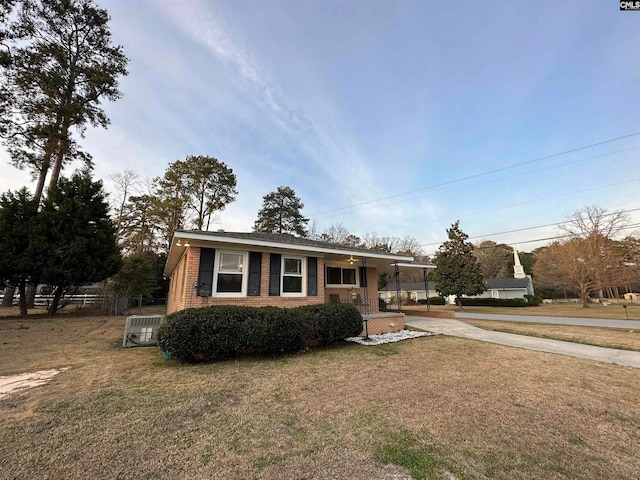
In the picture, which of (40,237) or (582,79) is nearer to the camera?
(582,79)

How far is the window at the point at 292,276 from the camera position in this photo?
8.79 m

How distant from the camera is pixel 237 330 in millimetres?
5676

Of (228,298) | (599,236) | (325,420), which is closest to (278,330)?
(228,298)

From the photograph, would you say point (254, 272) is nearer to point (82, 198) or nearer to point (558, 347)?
point (558, 347)

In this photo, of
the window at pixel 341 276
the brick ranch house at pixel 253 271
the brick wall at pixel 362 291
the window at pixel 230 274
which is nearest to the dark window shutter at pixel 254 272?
the brick ranch house at pixel 253 271

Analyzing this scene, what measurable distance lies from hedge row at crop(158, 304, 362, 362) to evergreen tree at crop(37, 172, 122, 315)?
11.7m

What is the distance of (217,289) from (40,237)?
1143cm

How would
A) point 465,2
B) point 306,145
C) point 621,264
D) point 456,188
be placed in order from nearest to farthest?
point 465,2 → point 306,145 → point 456,188 → point 621,264

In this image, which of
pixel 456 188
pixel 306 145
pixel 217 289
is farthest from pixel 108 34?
pixel 456 188

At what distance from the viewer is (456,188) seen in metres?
19.8

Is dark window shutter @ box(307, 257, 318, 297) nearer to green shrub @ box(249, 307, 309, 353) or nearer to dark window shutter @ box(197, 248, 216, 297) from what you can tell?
green shrub @ box(249, 307, 309, 353)

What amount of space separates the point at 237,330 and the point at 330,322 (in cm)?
242

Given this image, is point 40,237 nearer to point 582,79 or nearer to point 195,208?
point 195,208

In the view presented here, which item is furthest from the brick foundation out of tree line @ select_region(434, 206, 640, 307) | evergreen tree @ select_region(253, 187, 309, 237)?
evergreen tree @ select_region(253, 187, 309, 237)
